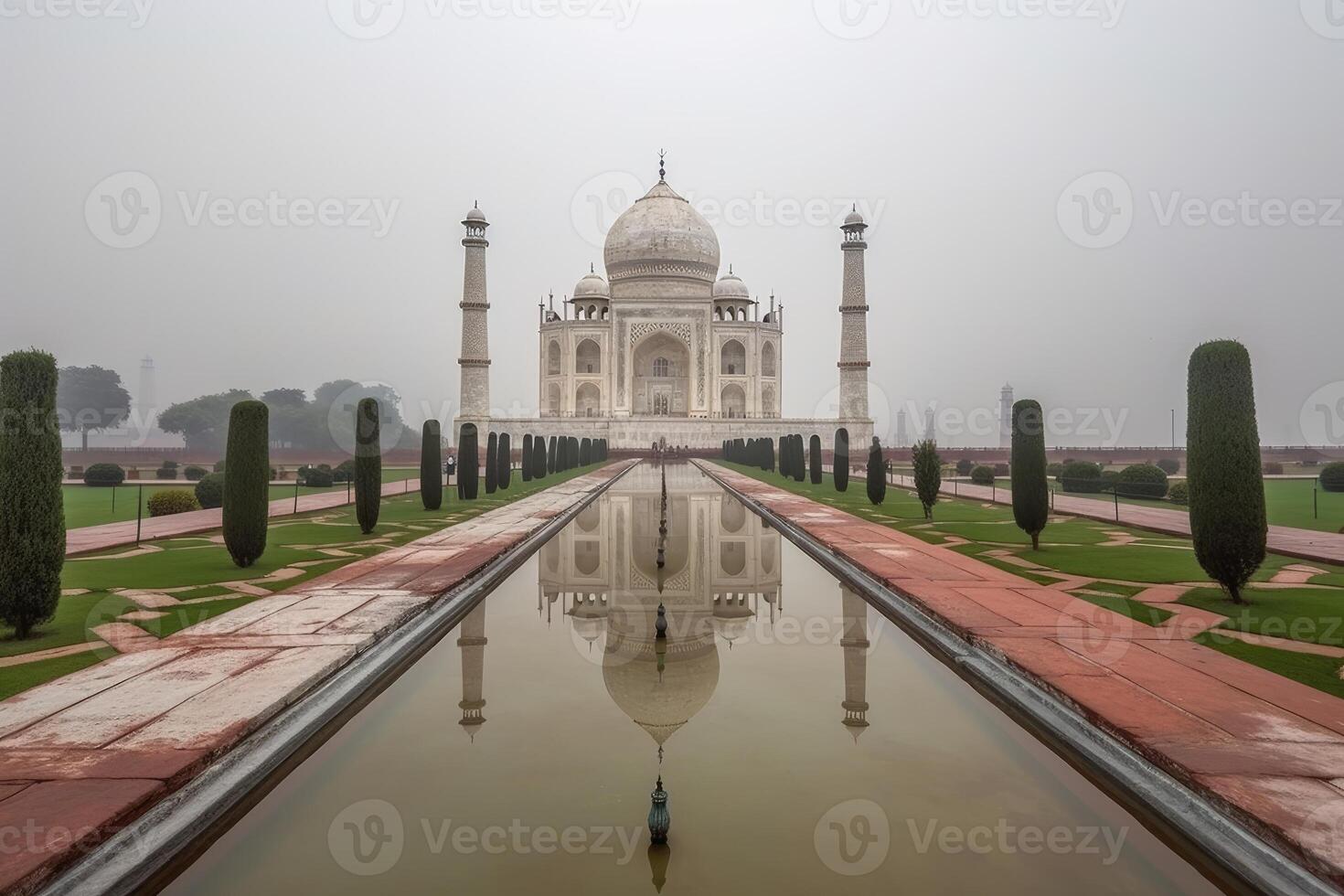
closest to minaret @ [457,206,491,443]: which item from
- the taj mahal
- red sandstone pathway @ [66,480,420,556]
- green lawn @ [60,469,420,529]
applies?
the taj mahal

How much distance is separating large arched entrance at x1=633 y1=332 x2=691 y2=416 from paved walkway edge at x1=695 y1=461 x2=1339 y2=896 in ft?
110

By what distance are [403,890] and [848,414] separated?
106ft

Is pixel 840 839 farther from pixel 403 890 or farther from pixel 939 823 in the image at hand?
pixel 403 890

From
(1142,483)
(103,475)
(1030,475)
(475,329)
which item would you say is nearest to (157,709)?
(1030,475)

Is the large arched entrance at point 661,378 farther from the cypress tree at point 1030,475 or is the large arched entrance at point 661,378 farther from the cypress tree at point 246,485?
the cypress tree at point 246,485

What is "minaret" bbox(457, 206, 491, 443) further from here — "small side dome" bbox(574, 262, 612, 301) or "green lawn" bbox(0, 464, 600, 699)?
"green lawn" bbox(0, 464, 600, 699)

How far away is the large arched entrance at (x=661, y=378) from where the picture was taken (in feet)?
123

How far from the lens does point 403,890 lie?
75.9 inches

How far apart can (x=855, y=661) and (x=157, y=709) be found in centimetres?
290

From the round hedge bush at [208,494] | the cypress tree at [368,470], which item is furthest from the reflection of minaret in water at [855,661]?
the round hedge bush at [208,494]

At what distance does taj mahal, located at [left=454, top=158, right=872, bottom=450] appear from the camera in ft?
107

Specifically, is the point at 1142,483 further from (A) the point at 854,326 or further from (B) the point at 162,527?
(A) the point at 854,326

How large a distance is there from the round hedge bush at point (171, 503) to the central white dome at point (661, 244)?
88.9 feet

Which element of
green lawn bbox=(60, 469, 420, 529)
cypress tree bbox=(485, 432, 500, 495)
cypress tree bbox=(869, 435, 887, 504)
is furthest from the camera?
cypress tree bbox=(485, 432, 500, 495)
